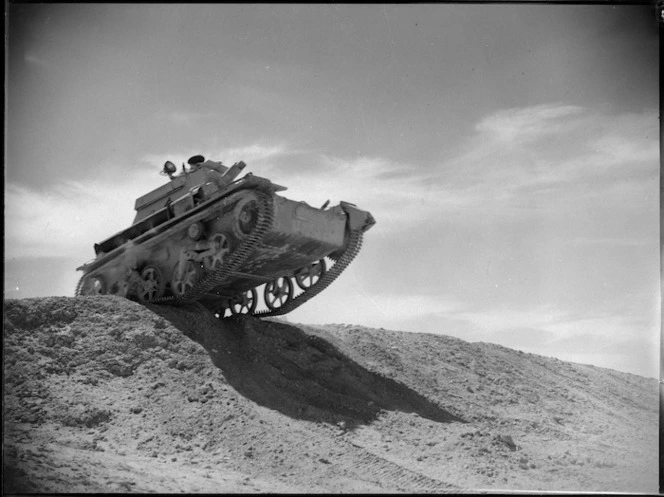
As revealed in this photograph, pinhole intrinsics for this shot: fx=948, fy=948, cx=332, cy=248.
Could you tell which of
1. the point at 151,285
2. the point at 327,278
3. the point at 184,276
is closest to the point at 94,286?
the point at 151,285

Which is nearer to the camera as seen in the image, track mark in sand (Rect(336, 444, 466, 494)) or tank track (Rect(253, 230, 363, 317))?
track mark in sand (Rect(336, 444, 466, 494))

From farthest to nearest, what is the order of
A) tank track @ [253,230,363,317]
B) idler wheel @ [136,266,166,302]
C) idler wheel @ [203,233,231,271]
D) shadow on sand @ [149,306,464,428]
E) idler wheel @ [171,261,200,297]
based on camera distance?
tank track @ [253,230,363,317] < idler wheel @ [136,266,166,302] < idler wheel @ [171,261,200,297] < idler wheel @ [203,233,231,271] < shadow on sand @ [149,306,464,428]

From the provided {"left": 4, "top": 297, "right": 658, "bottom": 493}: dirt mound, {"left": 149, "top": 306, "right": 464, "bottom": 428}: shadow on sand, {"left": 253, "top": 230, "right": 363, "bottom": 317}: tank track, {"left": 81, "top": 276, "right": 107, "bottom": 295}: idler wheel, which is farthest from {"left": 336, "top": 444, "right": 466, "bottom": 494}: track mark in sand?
{"left": 81, "top": 276, "right": 107, "bottom": 295}: idler wheel

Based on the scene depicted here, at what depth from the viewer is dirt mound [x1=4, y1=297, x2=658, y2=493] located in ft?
39.3

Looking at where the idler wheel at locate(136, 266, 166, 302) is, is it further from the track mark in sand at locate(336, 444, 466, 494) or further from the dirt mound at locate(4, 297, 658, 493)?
the track mark in sand at locate(336, 444, 466, 494)

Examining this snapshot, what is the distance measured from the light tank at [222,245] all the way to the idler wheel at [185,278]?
0.02 meters

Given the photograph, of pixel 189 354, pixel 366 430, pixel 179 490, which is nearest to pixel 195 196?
pixel 189 354

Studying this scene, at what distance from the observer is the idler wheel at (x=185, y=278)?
16734 millimetres

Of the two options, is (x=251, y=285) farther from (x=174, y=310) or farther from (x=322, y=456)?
(x=322, y=456)

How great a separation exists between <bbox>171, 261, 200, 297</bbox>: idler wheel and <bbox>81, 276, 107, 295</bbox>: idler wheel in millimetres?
2381

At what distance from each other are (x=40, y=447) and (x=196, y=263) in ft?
18.0

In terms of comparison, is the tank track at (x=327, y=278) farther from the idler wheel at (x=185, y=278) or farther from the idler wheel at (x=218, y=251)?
the idler wheel at (x=218, y=251)

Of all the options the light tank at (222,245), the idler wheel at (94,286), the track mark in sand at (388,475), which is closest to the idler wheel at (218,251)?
the light tank at (222,245)

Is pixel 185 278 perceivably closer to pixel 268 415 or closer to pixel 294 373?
pixel 294 373
